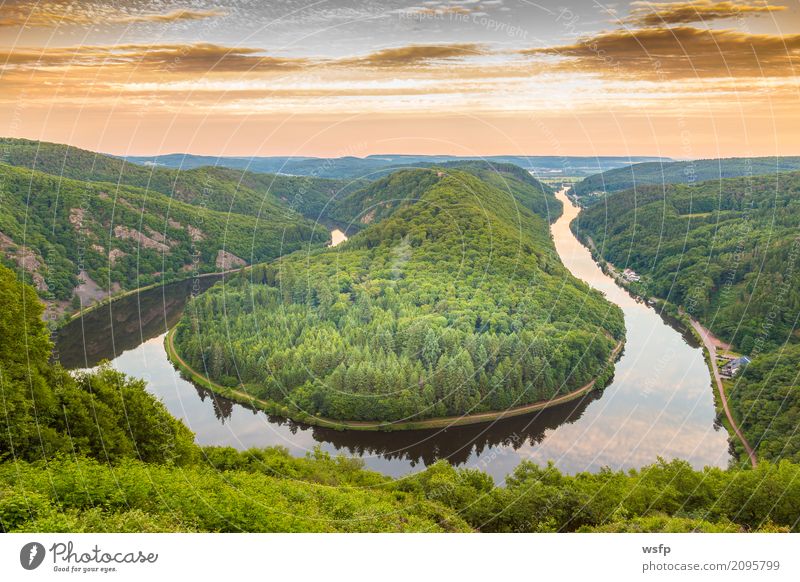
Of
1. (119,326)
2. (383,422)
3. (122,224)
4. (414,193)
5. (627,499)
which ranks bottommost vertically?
(119,326)

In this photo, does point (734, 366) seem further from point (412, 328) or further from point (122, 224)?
point (122, 224)

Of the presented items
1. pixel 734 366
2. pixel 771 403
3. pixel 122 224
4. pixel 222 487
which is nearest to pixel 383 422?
pixel 222 487

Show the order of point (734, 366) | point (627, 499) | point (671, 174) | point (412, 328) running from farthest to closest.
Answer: point (671, 174) → point (734, 366) → point (412, 328) → point (627, 499)

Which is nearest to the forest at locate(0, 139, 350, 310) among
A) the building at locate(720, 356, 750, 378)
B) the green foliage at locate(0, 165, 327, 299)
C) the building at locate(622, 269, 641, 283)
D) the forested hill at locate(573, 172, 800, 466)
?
the green foliage at locate(0, 165, 327, 299)

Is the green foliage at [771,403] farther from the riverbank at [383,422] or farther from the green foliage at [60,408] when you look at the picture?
the green foliage at [60,408]

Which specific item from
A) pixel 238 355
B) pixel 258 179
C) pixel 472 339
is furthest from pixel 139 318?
pixel 258 179

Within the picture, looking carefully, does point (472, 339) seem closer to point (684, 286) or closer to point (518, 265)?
point (518, 265)
